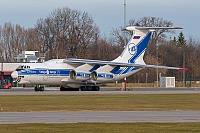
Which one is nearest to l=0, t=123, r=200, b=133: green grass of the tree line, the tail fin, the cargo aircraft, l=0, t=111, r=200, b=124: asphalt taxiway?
l=0, t=111, r=200, b=124: asphalt taxiway

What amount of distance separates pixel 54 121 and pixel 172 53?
327 feet

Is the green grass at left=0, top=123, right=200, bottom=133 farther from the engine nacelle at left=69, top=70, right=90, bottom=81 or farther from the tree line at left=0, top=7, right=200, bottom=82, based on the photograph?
the tree line at left=0, top=7, right=200, bottom=82

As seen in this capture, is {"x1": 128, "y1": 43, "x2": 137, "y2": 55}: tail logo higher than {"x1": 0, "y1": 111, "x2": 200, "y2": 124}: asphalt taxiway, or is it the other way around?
{"x1": 128, "y1": 43, "x2": 137, "y2": 55}: tail logo

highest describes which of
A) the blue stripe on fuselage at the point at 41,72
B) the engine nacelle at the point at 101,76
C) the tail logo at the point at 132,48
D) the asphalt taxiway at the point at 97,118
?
the tail logo at the point at 132,48

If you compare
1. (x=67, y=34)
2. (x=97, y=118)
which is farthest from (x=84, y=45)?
(x=97, y=118)

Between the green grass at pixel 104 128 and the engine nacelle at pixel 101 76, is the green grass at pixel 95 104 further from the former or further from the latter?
the engine nacelle at pixel 101 76

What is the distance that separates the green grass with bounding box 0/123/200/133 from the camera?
22.9 metres

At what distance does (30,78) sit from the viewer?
67.0 metres

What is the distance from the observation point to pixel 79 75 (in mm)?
67688

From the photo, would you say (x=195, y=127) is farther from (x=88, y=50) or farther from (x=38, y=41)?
(x=38, y=41)

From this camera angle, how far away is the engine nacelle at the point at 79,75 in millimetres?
67512

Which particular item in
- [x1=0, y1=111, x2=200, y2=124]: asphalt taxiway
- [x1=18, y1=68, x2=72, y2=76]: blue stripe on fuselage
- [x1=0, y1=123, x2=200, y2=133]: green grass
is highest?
[x1=18, y1=68, x2=72, y2=76]: blue stripe on fuselage

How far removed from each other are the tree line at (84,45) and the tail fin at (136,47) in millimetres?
36544

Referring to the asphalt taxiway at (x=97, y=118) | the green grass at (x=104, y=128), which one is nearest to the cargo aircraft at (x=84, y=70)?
the asphalt taxiway at (x=97, y=118)
